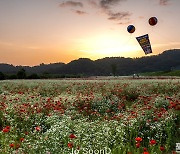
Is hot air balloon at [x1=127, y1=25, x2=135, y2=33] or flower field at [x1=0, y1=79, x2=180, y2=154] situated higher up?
hot air balloon at [x1=127, y1=25, x2=135, y2=33]

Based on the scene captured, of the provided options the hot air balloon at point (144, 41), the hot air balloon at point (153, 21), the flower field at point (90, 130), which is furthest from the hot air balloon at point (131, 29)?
the flower field at point (90, 130)

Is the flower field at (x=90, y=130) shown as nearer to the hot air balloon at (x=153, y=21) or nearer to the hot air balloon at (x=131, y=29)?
the hot air balloon at (x=153, y=21)

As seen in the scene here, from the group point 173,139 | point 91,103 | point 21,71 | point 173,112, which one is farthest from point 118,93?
point 21,71

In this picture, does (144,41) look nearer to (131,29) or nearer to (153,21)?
(131,29)

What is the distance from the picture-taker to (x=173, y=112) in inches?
448

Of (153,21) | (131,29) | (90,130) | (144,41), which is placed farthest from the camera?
(144,41)

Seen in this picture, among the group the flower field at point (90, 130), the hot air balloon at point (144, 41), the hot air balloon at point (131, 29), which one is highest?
the hot air balloon at point (131, 29)

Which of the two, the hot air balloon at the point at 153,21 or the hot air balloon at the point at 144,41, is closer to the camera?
the hot air balloon at the point at 153,21

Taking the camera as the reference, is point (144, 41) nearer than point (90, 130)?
No

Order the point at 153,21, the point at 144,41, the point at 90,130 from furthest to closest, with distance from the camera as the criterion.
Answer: the point at 144,41, the point at 153,21, the point at 90,130

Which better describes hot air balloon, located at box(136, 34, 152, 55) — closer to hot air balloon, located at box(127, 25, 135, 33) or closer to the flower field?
hot air balloon, located at box(127, 25, 135, 33)

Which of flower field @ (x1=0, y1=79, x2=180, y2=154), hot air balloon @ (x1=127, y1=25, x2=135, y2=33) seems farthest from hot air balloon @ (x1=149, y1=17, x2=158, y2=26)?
flower field @ (x1=0, y1=79, x2=180, y2=154)

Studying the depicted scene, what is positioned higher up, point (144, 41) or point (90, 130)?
point (144, 41)

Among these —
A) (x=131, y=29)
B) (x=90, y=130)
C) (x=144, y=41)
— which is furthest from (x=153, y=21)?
(x=90, y=130)
